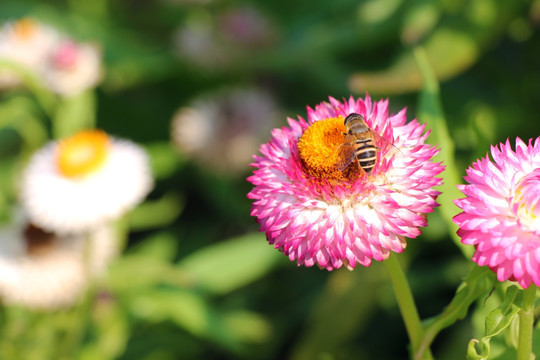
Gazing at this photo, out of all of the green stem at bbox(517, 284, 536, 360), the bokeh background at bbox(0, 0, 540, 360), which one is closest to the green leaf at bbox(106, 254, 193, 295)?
the bokeh background at bbox(0, 0, 540, 360)

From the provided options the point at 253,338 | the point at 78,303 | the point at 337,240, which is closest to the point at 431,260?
the point at 253,338

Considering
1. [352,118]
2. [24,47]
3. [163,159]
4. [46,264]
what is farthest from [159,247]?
[352,118]

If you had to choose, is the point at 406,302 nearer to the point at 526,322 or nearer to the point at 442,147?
the point at 526,322

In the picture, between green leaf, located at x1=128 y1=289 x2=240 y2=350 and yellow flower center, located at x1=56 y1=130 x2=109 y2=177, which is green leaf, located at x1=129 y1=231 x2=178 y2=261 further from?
yellow flower center, located at x1=56 y1=130 x2=109 y2=177

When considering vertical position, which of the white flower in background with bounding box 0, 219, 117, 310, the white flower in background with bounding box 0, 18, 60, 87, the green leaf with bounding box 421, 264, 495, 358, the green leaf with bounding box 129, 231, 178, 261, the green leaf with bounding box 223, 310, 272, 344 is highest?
the white flower in background with bounding box 0, 18, 60, 87

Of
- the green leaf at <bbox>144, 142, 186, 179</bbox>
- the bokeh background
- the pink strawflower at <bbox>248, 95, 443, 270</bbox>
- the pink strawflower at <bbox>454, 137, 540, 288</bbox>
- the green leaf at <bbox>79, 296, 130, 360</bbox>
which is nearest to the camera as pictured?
the pink strawflower at <bbox>454, 137, 540, 288</bbox>

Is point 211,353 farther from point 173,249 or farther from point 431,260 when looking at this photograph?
point 431,260

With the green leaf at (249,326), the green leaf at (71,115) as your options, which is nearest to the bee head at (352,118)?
the green leaf at (249,326)
